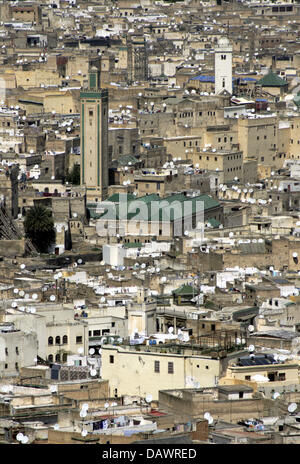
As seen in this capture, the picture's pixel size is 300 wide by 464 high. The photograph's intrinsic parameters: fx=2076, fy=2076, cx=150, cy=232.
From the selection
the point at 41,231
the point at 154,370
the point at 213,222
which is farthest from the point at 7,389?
the point at 213,222

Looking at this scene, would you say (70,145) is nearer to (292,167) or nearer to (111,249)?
(292,167)

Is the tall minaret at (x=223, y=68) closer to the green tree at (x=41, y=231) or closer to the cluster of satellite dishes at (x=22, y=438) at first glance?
the green tree at (x=41, y=231)

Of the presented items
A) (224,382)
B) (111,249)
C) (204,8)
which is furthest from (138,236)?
(204,8)

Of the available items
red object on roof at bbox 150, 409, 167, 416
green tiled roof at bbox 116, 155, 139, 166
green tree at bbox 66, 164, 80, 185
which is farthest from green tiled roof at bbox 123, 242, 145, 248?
red object on roof at bbox 150, 409, 167, 416

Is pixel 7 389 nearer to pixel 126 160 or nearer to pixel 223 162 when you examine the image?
pixel 223 162

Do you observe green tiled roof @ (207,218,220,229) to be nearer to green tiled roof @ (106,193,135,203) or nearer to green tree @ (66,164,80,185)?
green tiled roof @ (106,193,135,203)

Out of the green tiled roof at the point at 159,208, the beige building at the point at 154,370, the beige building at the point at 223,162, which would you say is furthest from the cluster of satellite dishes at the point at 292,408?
the beige building at the point at 223,162
